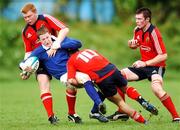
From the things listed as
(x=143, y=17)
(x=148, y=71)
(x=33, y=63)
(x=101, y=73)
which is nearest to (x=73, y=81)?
(x=101, y=73)

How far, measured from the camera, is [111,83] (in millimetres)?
10703

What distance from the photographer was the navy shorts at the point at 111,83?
35.0 feet

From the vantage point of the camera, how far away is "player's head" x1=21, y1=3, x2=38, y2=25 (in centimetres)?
1130

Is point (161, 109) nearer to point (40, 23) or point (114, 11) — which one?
point (40, 23)

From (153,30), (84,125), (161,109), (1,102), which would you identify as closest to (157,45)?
(153,30)

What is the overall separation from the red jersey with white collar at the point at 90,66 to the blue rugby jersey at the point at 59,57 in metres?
0.36

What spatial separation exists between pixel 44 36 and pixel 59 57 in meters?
0.40

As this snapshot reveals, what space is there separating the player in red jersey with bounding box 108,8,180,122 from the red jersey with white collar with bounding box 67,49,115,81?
0.85 metres

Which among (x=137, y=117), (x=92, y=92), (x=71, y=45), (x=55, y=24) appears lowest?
(x=137, y=117)

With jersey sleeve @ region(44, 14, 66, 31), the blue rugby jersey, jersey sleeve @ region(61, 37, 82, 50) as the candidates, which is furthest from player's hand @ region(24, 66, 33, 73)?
jersey sleeve @ region(44, 14, 66, 31)

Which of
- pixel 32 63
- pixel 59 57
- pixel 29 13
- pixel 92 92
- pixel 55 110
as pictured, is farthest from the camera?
pixel 55 110

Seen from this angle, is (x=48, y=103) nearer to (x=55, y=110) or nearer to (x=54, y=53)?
(x=54, y=53)

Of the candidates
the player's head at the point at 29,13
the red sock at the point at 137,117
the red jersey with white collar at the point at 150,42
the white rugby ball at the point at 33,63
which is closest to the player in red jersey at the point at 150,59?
the red jersey with white collar at the point at 150,42

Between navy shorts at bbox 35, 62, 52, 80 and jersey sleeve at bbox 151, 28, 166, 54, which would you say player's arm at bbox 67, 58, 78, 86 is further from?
jersey sleeve at bbox 151, 28, 166, 54
